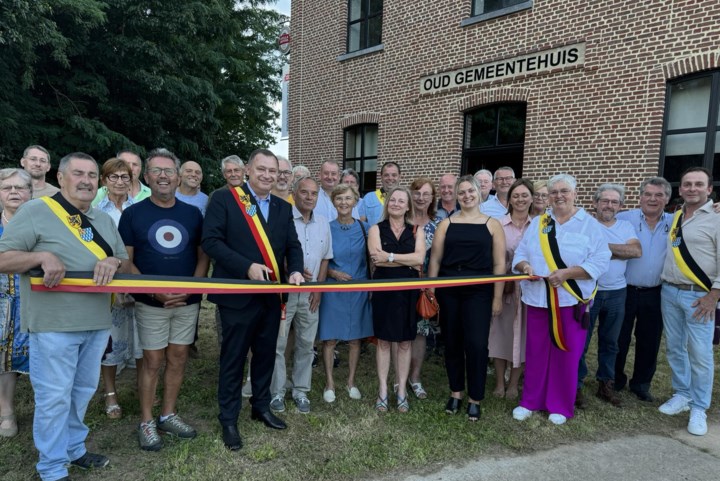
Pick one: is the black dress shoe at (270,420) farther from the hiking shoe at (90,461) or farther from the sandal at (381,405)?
the hiking shoe at (90,461)

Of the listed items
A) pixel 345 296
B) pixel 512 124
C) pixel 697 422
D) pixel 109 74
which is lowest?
pixel 697 422

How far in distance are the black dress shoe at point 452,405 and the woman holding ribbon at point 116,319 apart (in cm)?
265

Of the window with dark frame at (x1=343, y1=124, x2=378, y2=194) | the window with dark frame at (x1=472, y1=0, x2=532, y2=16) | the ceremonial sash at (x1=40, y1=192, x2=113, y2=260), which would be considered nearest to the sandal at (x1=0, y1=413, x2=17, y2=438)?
the ceremonial sash at (x1=40, y1=192, x2=113, y2=260)

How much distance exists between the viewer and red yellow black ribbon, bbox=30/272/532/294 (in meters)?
2.63

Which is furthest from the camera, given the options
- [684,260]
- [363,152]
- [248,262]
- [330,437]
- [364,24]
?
[363,152]

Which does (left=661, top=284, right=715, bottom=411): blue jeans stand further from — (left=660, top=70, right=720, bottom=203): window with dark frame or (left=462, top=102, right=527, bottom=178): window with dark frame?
(left=462, top=102, right=527, bottom=178): window with dark frame

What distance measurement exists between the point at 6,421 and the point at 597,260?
4.74m

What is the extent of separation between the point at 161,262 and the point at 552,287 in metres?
3.03

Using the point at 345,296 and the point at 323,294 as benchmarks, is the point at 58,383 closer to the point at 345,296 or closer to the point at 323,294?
the point at 323,294

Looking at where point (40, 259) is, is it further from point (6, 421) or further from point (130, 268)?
point (6, 421)

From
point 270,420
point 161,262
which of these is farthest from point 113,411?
point 161,262

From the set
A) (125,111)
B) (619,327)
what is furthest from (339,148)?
(619,327)

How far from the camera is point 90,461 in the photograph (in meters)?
3.05

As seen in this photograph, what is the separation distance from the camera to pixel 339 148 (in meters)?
12.5
